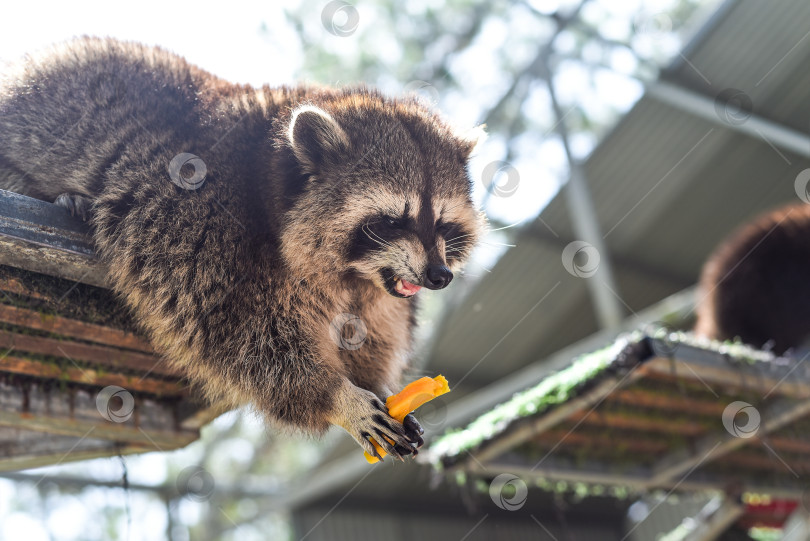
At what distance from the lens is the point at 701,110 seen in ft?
31.0

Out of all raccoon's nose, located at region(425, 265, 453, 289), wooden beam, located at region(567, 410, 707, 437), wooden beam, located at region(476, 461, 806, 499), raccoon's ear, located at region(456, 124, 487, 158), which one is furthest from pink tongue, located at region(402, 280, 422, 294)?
wooden beam, located at region(476, 461, 806, 499)

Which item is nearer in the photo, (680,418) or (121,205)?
(121,205)

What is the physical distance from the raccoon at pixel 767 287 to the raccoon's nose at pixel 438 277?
16.4 ft

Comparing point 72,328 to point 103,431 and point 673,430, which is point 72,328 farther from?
point 673,430

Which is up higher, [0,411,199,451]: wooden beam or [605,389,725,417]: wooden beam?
[605,389,725,417]: wooden beam

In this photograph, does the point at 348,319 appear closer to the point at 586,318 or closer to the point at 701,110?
the point at 701,110

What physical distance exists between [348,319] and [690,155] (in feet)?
27.4

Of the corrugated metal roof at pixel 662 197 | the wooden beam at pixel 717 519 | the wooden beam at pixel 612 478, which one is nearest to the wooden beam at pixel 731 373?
the wooden beam at pixel 612 478

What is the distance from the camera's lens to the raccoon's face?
3.75 metres

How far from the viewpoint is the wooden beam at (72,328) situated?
3.59 metres

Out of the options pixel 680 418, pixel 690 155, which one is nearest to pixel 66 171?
pixel 680 418

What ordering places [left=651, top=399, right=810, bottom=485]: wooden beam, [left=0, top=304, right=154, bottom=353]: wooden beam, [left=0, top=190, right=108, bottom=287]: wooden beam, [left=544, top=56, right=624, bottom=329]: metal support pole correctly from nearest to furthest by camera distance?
[left=0, top=190, right=108, bottom=287]: wooden beam → [left=0, top=304, right=154, bottom=353]: wooden beam → [left=651, top=399, right=810, bottom=485]: wooden beam → [left=544, top=56, right=624, bottom=329]: metal support pole

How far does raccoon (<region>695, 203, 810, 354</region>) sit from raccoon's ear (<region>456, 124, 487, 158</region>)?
4.28 metres

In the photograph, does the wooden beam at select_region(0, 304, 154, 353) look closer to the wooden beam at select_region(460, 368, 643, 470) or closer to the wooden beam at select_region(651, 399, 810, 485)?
the wooden beam at select_region(460, 368, 643, 470)
